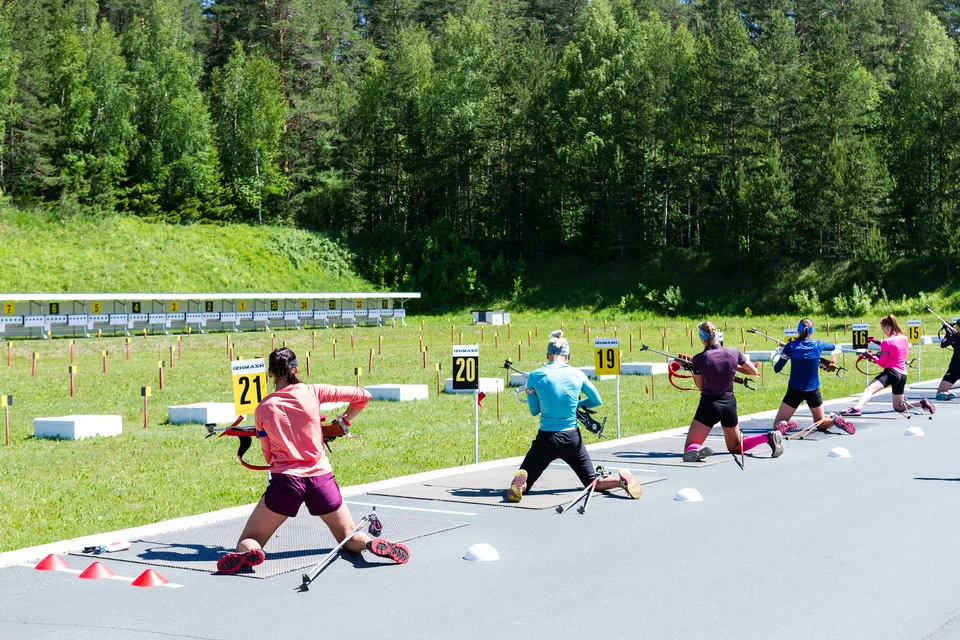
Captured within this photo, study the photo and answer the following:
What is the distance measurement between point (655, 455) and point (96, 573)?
8509 millimetres

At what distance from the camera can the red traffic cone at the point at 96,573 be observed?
801 centimetres

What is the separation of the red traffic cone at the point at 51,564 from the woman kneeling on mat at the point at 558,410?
4373mm

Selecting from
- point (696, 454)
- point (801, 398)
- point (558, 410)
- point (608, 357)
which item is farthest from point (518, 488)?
point (801, 398)

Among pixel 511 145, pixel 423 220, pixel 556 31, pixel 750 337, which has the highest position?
pixel 556 31

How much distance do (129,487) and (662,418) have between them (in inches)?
406

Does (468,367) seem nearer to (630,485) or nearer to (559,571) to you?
(630,485)

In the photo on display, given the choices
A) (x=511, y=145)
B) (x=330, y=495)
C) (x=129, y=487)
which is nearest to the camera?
(x=330, y=495)

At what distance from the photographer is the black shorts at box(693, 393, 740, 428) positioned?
13.3 metres

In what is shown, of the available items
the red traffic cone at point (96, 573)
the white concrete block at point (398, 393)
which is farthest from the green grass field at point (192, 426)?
the red traffic cone at point (96, 573)

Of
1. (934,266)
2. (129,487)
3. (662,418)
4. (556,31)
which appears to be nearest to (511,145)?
(556,31)

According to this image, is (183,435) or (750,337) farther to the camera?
(750,337)

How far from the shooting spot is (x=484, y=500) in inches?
439

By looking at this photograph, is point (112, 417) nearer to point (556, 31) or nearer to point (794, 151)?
point (794, 151)

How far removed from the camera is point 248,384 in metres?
12.2
